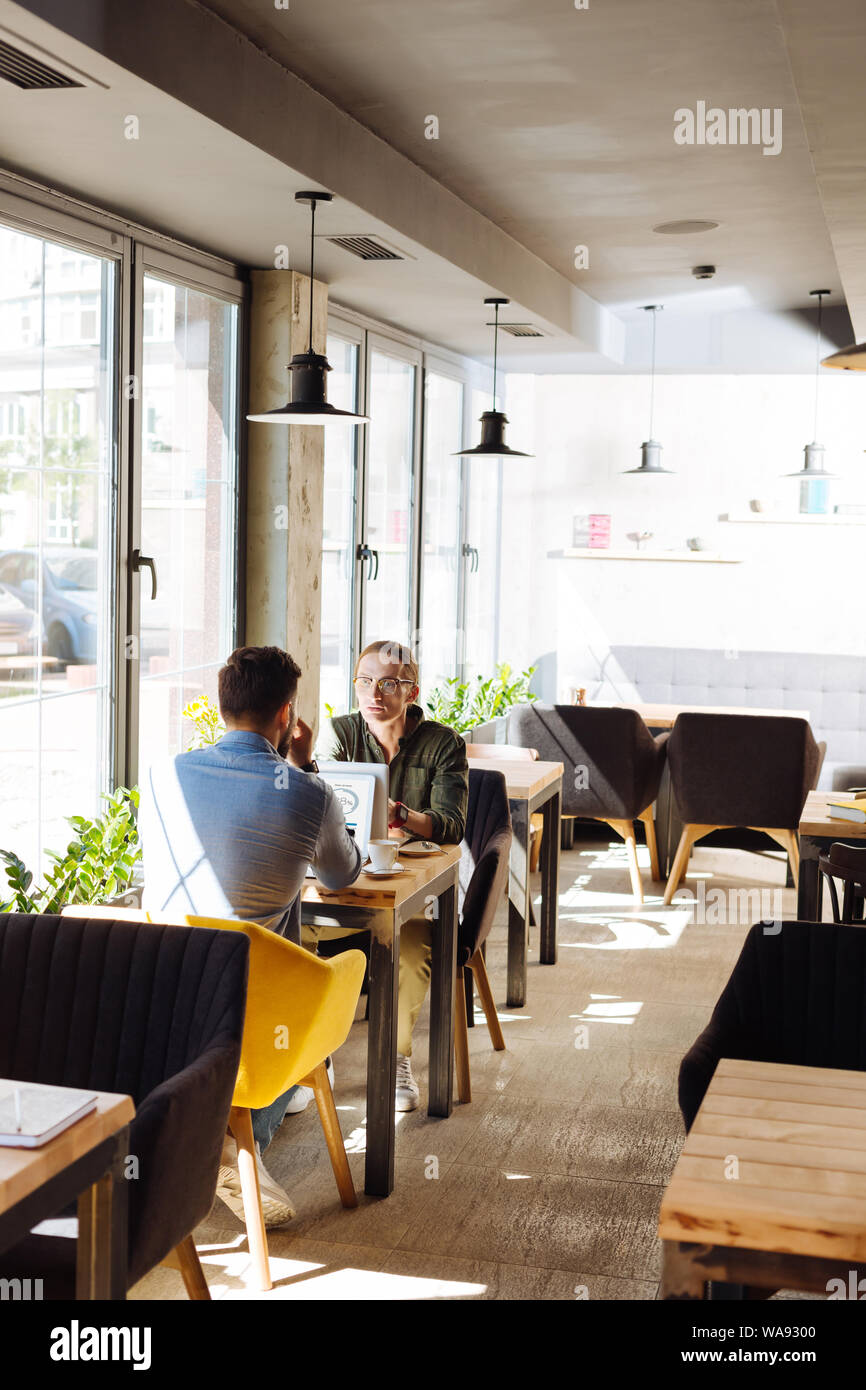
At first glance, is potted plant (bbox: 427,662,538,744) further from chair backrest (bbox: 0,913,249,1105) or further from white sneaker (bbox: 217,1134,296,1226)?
chair backrest (bbox: 0,913,249,1105)

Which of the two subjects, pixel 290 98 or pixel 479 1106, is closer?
pixel 290 98

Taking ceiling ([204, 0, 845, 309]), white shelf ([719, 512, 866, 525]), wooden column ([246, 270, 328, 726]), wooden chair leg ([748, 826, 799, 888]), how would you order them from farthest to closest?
white shelf ([719, 512, 866, 525])
wooden chair leg ([748, 826, 799, 888])
wooden column ([246, 270, 328, 726])
ceiling ([204, 0, 845, 309])

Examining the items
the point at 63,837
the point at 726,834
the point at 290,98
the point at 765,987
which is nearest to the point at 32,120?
the point at 290,98

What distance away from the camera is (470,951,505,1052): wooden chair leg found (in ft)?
13.7

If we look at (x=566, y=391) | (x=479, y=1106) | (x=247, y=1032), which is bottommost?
(x=479, y=1106)

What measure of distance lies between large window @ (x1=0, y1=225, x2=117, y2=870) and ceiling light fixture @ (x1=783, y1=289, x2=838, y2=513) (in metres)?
4.06

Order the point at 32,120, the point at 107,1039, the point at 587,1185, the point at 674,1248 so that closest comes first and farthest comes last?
the point at 674,1248 < the point at 107,1039 < the point at 32,120 < the point at 587,1185

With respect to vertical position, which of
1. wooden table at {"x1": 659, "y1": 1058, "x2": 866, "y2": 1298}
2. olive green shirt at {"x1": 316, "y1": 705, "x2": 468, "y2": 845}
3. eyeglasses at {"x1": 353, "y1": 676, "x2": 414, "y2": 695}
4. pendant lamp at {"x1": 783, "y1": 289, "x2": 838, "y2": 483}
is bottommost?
wooden table at {"x1": 659, "y1": 1058, "x2": 866, "y2": 1298}

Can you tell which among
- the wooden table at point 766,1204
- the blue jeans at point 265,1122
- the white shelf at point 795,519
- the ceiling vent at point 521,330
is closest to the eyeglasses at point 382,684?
the blue jeans at point 265,1122

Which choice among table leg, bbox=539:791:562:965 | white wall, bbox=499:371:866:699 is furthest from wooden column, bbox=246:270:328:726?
white wall, bbox=499:371:866:699

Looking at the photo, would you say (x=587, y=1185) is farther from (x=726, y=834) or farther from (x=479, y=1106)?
(x=726, y=834)

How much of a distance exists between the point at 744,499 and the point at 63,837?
6.02 meters

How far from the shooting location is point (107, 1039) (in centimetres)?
242

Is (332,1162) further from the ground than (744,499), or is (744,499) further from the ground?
(744,499)
